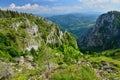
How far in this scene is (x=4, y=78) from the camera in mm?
142250

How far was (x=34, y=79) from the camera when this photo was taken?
5182 inches

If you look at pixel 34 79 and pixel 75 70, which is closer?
pixel 34 79

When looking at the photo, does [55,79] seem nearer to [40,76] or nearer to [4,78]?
[40,76]

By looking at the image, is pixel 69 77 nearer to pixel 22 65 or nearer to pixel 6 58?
pixel 22 65

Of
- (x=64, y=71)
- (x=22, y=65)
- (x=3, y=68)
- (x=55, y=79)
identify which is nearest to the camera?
(x=55, y=79)

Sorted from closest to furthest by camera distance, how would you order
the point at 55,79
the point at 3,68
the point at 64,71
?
the point at 55,79 < the point at 64,71 < the point at 3,68

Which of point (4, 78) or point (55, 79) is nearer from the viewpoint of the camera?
point (55, 79)

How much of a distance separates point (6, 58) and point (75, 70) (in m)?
67.4

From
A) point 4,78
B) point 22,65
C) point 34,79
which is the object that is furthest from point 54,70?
point 22,65

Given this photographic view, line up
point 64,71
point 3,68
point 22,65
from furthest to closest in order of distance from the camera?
point 22,65
point 3,68
point 64,71

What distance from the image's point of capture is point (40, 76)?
134 metres

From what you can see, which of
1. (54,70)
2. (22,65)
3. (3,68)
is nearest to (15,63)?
(22,65)

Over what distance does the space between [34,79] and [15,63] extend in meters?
61.7

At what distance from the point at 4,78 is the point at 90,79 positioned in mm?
44209
